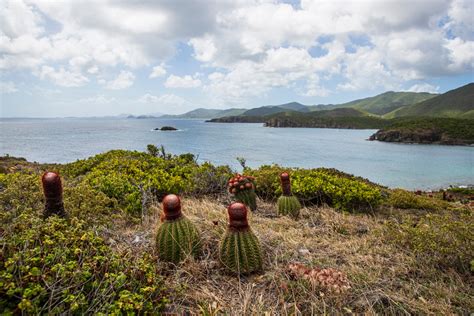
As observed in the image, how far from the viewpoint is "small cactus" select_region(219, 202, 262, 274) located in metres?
3.25

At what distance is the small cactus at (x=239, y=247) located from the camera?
325cm

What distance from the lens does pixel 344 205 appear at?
7.96 meters

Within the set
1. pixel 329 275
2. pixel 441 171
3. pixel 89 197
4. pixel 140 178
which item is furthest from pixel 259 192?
pixel 441 171

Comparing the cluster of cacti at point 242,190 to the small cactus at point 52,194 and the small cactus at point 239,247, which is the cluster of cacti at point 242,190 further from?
the small cactus at point 52,194

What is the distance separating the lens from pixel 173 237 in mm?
3381

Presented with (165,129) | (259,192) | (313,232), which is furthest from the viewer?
(165,129)

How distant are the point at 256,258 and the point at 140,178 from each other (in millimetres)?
4426

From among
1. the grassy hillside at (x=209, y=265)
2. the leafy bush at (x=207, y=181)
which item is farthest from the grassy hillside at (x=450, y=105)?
the grassy hillside at (x=209, y=265)

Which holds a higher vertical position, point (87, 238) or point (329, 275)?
point (87, 238)

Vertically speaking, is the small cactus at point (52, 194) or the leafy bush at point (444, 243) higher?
the small cactus at point (52, 194)

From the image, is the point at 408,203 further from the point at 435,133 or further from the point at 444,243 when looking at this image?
the point at 435,133

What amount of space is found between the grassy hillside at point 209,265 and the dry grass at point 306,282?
0.04ft

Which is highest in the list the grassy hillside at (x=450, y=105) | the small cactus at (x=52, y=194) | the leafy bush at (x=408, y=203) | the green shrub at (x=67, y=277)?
the grassy hillside at (x=450, y=105)

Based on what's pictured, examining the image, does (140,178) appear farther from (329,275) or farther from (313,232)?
(329,275)
